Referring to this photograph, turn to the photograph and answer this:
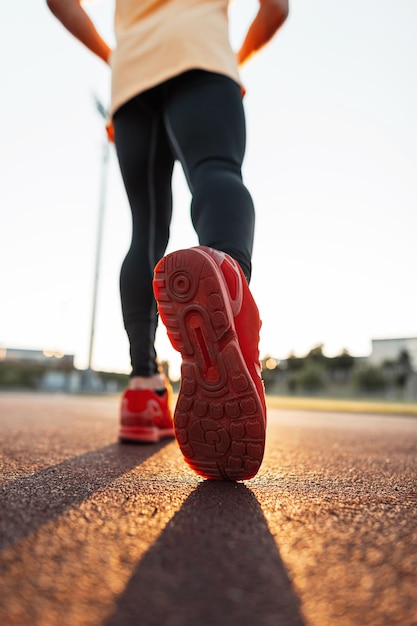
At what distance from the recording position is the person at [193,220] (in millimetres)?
736

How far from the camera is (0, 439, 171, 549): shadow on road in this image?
0.51 metres

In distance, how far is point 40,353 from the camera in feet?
157

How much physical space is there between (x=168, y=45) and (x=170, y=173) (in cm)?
34

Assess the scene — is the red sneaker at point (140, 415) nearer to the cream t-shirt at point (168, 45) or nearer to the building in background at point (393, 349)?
the cream t-shirt at point (168, 45)

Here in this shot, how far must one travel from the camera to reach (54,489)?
0.68 meters

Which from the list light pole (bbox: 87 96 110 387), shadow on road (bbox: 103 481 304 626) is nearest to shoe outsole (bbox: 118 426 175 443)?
shadow on road (bbox: 103 481 304 626)

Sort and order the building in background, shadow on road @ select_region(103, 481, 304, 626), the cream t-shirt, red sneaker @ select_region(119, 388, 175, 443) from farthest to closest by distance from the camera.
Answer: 1. the building in background
2. red sneaker @ select_region(119, 388, 175, 443)
3. the cream t-shirt
4. shadow on road @ select_region(103, 481, 304, 626)

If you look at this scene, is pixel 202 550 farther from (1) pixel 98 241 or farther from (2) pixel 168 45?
(1) pixel 98 241

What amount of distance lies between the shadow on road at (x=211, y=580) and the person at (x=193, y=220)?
198mm

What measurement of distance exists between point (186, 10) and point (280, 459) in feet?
3.43

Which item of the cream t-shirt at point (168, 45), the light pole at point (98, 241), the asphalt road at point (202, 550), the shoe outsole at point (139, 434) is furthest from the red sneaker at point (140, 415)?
the light pole at point (98, 241)

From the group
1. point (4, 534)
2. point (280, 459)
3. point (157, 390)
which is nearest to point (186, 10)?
point (157, 390)

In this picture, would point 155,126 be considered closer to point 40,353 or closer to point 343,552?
point 343,552

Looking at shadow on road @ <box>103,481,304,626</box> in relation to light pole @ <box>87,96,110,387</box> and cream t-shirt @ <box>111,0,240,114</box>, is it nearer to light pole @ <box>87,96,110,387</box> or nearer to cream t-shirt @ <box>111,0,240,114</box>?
cream t-shirt @ <box>111,0,240,114</box>
